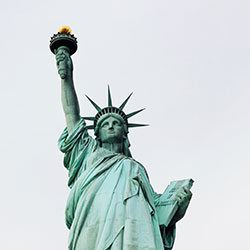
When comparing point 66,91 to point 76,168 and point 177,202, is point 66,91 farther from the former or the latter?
point 177,202

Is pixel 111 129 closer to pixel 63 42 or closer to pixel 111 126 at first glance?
pixel 111 126

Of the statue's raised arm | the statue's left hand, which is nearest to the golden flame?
the statue's raised arm

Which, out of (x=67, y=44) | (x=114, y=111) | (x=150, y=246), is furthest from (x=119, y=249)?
(x=67, y=44)

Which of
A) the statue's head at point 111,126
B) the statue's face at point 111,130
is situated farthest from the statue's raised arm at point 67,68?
the statue's face at point 111,130

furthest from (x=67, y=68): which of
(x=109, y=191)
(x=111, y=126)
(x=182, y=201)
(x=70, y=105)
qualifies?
(x=182, y=201)

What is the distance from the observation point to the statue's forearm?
49.5 ft

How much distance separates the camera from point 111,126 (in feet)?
48.8

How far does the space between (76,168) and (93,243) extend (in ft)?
8.17

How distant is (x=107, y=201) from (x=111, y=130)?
2.35 metres

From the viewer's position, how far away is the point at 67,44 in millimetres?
15984

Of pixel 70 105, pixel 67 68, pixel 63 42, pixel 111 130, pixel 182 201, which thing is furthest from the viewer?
pixel 63 42

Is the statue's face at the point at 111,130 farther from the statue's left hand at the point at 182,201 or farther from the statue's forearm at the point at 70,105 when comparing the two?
the statue's left hand at the point at 182,201

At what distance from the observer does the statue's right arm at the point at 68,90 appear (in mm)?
15149

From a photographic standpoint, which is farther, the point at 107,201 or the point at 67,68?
the point at 67,68
